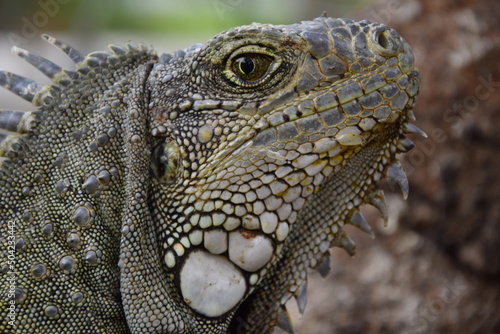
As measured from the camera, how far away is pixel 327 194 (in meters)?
3.26

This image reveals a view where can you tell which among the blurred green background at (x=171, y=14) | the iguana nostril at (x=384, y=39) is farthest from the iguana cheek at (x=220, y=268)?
the blurred green background at (x=171, y=14)

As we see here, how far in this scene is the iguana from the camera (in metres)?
2.96

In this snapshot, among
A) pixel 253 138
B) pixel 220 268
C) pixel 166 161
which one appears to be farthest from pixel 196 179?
pixel 220 268

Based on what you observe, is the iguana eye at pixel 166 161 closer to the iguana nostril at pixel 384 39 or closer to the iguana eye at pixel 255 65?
the iguana eye at pixel 255 65

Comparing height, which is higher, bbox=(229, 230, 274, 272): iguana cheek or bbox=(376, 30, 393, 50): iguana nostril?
bbox=(376, 30, 393, 50): iguana nostril

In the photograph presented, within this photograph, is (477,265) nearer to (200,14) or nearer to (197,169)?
(197,169)

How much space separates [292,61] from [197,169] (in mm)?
680

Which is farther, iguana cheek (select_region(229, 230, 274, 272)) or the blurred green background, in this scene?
the blurred green background

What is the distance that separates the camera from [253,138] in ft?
9.73

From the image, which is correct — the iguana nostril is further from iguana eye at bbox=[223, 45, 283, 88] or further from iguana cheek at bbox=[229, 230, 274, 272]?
iguana cheek at bbox=[229, 230, 274, 272]

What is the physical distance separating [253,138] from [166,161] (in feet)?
1.44

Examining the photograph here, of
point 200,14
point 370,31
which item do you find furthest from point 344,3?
point 370,31

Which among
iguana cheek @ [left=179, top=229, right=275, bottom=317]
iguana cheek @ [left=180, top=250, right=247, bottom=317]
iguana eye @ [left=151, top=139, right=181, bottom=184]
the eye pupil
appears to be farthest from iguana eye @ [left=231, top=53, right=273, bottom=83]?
iguana cheek @ [left=180, top=250, right=247, bottom=317]

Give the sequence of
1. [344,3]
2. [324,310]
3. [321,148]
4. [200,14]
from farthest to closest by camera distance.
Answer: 1. [200,14]
2. [344,3]
3. [324,310]
4. [321,148]
